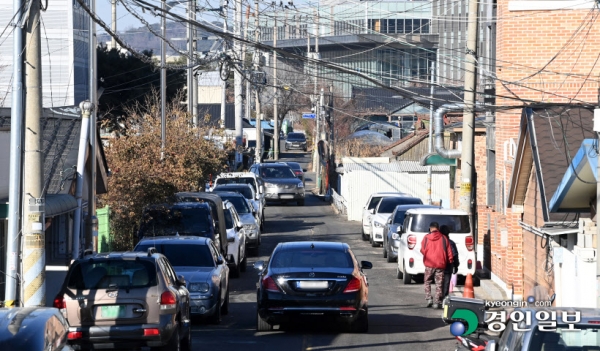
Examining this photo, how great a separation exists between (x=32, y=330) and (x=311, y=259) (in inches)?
306

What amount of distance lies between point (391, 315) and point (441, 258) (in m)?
1.41

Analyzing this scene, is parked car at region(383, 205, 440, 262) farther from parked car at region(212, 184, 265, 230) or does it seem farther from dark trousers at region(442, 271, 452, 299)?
parked car at region(212, 184, 265, 230)

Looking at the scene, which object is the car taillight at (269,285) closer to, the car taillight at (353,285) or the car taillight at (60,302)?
the car taillight at (353,285)

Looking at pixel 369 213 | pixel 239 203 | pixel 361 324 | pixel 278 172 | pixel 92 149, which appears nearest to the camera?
pixel 361 324

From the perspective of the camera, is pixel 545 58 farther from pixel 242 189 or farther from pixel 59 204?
pixel 242 189

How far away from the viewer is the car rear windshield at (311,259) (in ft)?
49.6

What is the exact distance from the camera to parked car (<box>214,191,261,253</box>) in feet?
91.9

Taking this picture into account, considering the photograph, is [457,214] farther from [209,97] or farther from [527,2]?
[209,97]

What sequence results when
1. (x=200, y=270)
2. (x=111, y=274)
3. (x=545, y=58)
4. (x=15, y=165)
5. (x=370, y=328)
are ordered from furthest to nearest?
(x=545, y=58), (x=200, y=270), (x=370, y=328), (x=111, y=274), (x=15, y=165)

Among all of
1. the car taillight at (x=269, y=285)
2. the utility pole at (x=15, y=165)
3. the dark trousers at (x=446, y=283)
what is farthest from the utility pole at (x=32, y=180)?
the dark trousers at (x=446, y=283)

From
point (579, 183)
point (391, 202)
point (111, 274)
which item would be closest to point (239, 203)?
point (391, 202)

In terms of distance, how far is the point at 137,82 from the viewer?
51062 millimetres

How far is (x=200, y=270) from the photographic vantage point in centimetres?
1647

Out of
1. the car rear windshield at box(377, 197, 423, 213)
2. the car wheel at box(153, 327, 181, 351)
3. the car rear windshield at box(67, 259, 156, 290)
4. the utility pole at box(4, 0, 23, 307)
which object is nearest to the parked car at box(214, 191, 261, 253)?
the car rear windshield at box(377, 197, 423, 213)
